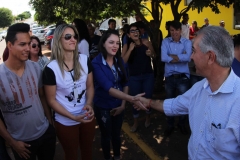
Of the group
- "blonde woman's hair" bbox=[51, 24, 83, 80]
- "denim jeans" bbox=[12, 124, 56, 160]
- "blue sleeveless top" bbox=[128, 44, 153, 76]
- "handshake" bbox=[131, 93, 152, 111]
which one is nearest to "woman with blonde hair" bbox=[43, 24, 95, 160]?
"blonde woman's hair" bbox=[51, 24, 83, 80]

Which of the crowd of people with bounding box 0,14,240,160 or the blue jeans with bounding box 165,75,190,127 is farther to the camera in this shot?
the blue jeans with bounding box 165,75,190,127

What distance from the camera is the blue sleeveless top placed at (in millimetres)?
4586

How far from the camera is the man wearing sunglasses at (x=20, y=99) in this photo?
239cm

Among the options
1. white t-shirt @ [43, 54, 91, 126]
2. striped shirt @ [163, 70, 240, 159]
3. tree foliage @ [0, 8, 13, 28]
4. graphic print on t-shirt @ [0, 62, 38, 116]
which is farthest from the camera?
tree foliage @ [0, 8, 13, 28]

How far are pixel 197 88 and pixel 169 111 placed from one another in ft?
1.28

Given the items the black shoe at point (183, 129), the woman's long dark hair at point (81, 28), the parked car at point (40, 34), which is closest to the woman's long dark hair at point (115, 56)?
the woman's long dark hair at point (81, 28)

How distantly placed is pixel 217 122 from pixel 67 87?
1.61 metres

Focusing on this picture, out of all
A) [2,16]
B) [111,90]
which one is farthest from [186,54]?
[2,16]

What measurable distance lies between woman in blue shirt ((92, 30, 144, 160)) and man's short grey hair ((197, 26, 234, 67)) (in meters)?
1.60

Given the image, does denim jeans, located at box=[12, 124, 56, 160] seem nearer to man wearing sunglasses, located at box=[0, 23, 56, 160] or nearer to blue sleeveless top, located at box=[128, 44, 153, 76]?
man wearing sunglasses, located at box=[0, 23, 56, 160]

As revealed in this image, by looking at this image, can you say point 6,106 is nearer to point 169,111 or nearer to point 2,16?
point 169,111

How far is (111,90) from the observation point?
3.25 m

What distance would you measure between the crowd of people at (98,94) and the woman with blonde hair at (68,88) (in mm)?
10

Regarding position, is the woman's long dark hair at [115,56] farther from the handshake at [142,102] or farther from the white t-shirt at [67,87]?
the handshake at [142,102]
